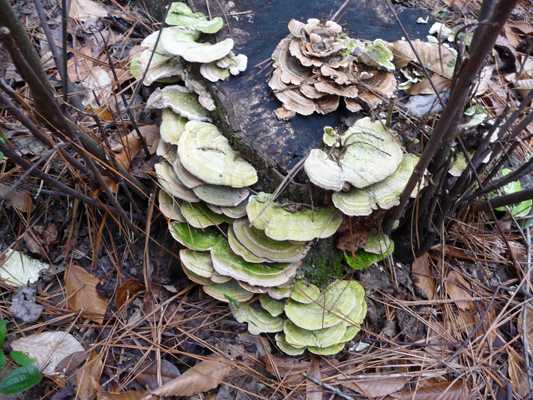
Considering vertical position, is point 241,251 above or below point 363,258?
above

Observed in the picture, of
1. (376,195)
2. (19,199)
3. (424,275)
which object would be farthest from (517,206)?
(19,199)

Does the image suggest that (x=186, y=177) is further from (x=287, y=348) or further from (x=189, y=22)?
(x=287, y=348)

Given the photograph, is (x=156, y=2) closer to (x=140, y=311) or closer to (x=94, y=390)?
(x=140, y=311)

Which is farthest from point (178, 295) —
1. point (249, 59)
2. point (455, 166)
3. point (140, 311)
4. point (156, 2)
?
point (156, 2)

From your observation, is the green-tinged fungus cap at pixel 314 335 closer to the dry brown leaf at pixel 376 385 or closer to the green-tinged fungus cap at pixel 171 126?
the dry brown leaf at pixel 376 385

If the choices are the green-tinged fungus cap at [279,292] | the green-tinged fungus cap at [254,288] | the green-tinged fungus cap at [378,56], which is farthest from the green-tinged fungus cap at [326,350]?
the green-tinged fungus cap at [378,56]
